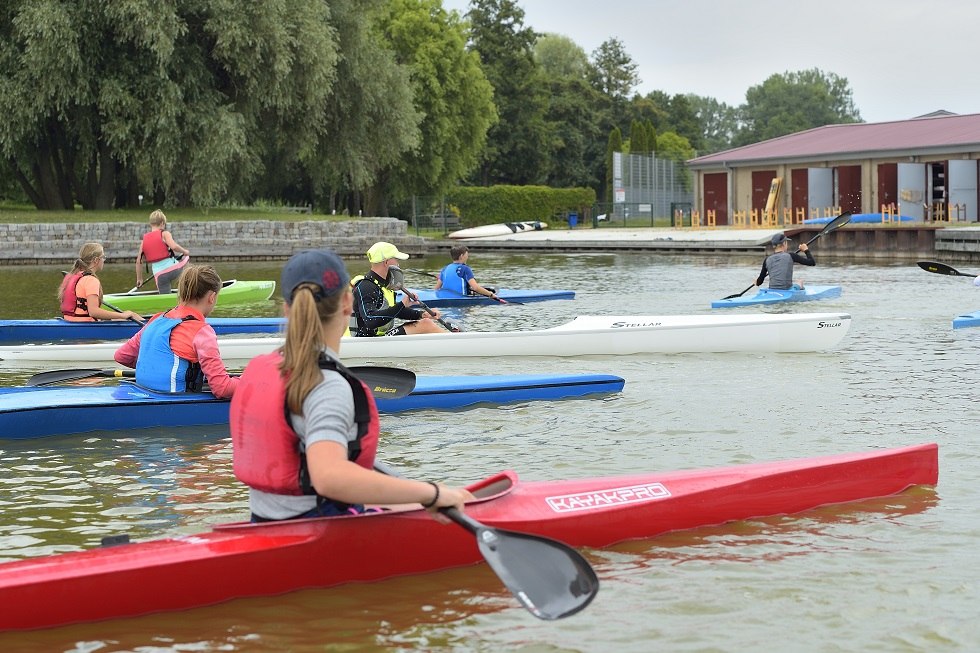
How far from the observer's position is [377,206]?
156 ft

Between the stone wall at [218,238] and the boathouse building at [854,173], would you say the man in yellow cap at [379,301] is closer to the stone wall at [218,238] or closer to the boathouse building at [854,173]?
the stone wall at [218,238]

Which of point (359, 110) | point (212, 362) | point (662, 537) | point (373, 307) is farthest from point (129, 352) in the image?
point (359, 110)

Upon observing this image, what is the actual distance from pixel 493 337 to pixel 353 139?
24.4 metres

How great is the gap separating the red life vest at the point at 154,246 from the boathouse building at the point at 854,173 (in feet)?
75.9

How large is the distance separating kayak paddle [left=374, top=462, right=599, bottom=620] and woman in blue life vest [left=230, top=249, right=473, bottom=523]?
7.6 inches

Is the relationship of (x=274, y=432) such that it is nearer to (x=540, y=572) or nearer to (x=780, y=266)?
(x=540, y=572)

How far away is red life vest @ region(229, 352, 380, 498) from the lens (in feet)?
13.3

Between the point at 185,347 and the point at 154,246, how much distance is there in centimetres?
826

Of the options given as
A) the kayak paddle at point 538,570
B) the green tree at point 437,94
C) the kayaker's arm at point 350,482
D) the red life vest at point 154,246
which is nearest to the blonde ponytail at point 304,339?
the kayaker's arm at point 350,482

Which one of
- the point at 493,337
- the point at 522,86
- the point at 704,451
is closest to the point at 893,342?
the point at 493,337

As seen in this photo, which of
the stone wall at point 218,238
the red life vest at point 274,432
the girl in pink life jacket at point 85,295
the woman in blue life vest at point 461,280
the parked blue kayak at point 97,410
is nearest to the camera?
the red life vest at point 274,432

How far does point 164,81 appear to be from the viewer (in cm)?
2952

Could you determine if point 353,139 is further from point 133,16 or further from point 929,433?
point 929,433

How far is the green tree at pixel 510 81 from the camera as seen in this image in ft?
196
